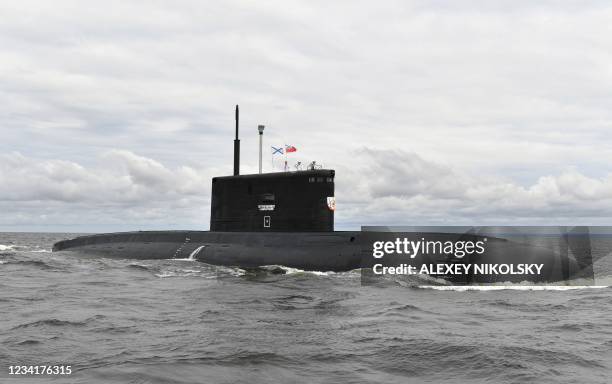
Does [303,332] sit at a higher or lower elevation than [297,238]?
lower

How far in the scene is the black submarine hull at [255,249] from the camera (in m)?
21.8

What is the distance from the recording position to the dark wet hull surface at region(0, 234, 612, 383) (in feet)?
26.2

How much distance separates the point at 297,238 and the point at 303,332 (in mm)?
12616

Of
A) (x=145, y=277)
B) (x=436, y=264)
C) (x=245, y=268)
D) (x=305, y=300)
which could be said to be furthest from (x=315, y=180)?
(x=305, y=300)

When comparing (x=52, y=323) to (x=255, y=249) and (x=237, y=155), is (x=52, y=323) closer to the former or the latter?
(x=255, y=249)

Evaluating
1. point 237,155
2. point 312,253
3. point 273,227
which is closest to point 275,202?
point 273,227

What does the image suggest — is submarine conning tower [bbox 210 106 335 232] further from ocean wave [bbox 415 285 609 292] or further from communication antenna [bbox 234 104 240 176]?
ocean wave [bbox 415 285 609 292]

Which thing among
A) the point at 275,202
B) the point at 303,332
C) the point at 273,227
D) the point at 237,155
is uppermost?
the point at 237,155

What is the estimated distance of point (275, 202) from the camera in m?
24.3

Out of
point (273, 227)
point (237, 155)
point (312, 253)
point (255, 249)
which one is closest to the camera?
point (312, 253)

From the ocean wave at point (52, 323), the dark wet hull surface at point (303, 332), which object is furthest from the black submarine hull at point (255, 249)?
the ocean wave at point (52, 323)

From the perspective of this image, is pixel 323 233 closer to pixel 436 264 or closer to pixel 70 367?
pixel 436 264

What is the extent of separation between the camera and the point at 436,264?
20.0m

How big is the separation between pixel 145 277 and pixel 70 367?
1213cm
